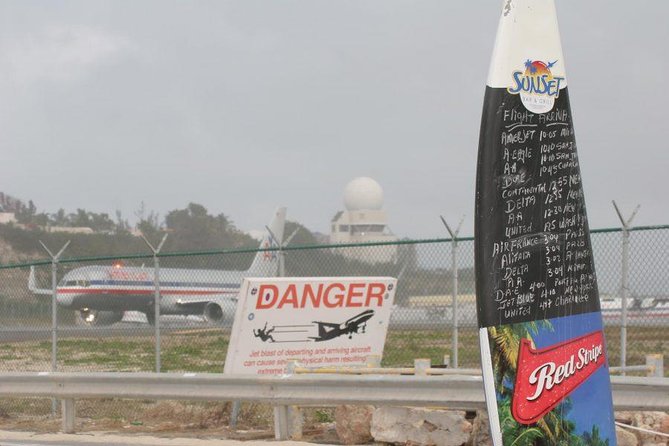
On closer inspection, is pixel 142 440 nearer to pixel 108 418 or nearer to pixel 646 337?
pixel 108 418

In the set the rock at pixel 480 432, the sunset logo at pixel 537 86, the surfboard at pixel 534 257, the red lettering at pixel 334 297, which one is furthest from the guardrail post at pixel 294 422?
the sunset logo at pixel 537 86

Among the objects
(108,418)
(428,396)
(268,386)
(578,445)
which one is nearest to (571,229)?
(578,445)

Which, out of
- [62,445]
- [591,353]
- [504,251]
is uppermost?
[504,251]

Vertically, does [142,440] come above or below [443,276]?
below

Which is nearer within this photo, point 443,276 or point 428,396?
point 428,396

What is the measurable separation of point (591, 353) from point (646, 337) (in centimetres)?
806

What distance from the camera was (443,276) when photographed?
1355 cm

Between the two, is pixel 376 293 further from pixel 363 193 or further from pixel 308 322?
pixel 363 193

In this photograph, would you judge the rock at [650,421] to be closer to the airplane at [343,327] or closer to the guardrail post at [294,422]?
the guardrail post at [294,422]

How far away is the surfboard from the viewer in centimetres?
618

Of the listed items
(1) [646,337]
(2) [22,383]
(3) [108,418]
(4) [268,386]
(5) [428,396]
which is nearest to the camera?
(5) [428,396]

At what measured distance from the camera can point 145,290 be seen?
32.7 meters

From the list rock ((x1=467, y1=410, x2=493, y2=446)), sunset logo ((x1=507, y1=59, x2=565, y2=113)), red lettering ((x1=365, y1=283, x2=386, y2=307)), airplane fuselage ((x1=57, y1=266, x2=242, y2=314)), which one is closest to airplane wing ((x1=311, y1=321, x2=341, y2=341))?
red lettering ((x1=365, y1=283, x2=386, y2=307))

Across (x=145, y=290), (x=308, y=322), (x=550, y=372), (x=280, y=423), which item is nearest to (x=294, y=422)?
(x=280, y=423)
